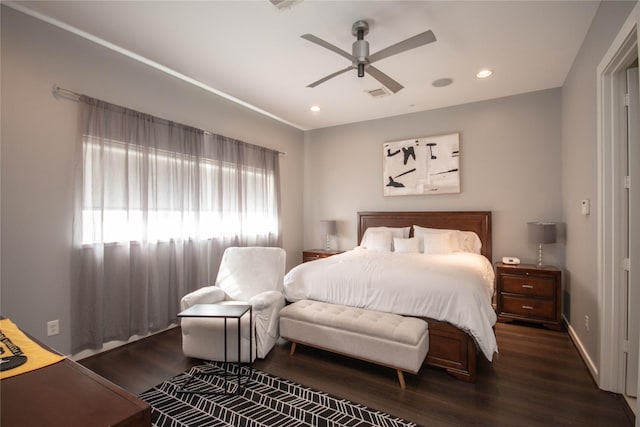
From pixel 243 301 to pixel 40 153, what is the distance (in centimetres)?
214

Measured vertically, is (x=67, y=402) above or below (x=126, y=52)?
below

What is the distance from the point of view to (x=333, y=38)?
2732 mm

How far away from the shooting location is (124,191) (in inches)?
115

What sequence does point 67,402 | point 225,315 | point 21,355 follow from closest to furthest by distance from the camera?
1. point 67,402
2. point 21,355
3. point 225,315

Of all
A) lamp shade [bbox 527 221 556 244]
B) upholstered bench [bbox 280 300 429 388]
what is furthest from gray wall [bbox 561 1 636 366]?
upholstered bench [bbox 280 300 429 388]

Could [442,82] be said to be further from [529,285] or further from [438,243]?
[529,285]

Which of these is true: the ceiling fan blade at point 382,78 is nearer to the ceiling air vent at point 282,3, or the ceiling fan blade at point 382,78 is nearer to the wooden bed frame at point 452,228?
the ceiling air vent at point 282,3

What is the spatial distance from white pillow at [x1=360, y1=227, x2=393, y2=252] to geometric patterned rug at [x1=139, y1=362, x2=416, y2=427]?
2.49 metres

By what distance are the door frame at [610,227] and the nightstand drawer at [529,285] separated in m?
1.33

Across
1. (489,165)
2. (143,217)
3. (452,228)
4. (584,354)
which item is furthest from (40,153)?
(489,165)

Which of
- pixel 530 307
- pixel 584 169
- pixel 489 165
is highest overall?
pixel 489 165

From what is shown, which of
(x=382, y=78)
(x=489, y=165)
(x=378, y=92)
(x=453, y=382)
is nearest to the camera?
(x=453, y=382)

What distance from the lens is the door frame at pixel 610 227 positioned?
2.03 meters

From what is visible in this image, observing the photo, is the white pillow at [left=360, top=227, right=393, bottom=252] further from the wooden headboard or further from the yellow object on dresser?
the yellow object on dresser
